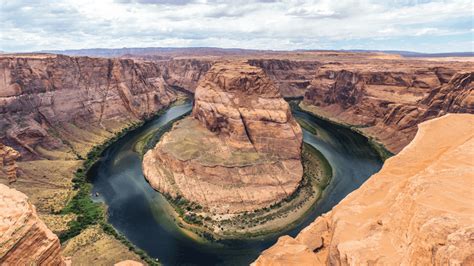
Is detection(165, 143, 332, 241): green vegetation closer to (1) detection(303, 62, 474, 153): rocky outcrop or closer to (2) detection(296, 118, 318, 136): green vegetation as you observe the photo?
(1) detection(303, 62, 474, 153): rocky outcrop

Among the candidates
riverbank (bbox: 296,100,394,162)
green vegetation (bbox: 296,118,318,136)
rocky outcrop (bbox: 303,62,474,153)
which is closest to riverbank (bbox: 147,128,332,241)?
riverbank (bbox: 296,100,394,162)

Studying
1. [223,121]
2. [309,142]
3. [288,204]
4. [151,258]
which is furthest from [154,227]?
[309,142]

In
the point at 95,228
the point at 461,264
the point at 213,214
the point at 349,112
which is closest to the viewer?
the point at 461,264

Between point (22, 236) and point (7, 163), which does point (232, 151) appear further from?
point (22, 236)

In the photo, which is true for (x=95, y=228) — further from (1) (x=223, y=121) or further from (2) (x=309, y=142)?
(2) (x=309, y=142)

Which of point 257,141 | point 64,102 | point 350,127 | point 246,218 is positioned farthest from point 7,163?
point 350,127

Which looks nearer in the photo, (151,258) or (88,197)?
(151,258)
